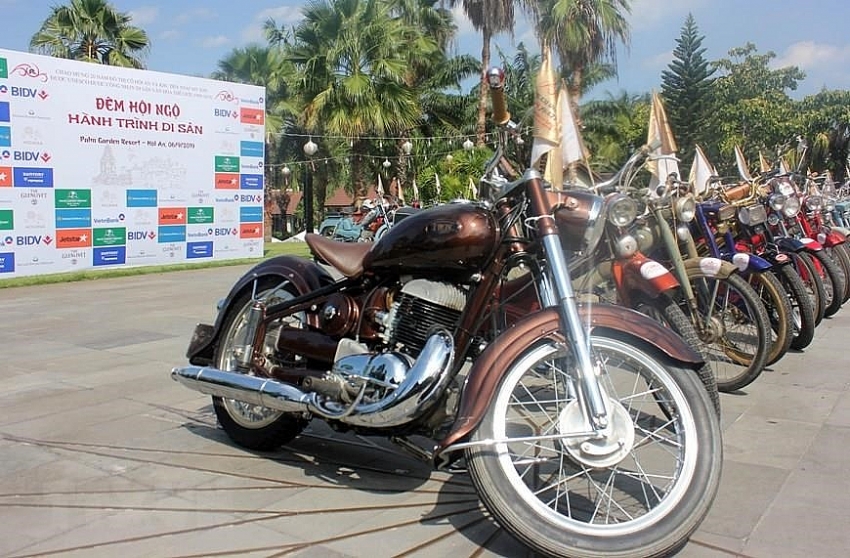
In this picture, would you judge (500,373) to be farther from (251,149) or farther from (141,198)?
(251,149)

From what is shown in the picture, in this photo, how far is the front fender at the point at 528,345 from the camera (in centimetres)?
260

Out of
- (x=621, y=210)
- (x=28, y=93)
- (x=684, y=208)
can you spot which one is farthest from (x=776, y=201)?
(x=28, y=93)

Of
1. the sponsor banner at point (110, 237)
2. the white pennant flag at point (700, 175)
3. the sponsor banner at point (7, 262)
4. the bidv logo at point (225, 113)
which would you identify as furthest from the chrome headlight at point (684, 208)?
the bidv logo at point (225, 113)

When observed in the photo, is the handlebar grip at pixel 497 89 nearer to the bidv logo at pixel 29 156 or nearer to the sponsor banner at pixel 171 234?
the bidv logo at pixel 29 156

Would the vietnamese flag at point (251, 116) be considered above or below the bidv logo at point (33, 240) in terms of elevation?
above

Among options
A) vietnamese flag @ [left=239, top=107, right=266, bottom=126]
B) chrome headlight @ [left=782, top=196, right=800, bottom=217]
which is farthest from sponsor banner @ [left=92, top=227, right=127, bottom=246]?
chrome headlight @ [left=782, top=196, right=800, bottom=217]

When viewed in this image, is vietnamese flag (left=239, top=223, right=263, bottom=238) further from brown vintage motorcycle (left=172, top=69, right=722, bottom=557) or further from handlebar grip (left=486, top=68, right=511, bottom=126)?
handlebar grip (left=486, top=68, right=511, bottom=126)

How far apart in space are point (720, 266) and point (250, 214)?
1309cm

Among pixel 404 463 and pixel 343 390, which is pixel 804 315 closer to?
pixel 404 463

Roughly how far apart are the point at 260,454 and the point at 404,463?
729 mm

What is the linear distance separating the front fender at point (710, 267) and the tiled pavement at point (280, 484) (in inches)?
32.1

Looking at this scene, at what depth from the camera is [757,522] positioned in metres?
3.00

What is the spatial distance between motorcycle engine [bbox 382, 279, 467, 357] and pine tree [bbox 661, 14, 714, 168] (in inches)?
1139

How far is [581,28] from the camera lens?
924 inches
